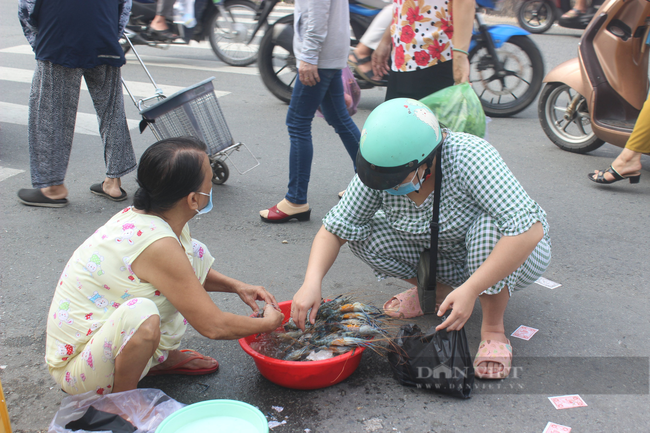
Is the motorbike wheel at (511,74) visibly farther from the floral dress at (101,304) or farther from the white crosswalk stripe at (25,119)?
the floral dress at (101,304)

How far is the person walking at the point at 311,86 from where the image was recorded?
3.17 meters

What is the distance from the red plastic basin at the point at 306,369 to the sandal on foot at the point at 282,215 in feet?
4.94

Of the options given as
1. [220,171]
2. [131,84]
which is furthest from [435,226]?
[131,84]

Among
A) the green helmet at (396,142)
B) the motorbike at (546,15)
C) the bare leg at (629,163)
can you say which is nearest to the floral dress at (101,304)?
the green helmet at (396,142)

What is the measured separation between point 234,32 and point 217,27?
301mm

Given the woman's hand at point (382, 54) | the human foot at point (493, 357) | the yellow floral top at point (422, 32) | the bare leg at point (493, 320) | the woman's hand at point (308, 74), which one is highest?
the yellow floral top at point (422, 32)

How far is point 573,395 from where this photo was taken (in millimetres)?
2078

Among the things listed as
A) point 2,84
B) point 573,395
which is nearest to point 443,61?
point 573,395

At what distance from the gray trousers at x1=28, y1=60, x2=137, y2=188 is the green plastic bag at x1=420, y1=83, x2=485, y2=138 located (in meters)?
2.17

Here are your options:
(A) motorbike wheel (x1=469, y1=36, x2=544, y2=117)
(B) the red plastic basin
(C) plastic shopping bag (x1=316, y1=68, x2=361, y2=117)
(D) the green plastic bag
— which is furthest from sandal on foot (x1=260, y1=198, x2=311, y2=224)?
(A) motorbike wheel (x1=469, y1=36, x2=544, y2=117)

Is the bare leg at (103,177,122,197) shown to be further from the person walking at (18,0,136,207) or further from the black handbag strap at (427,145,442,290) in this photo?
the black handbag strap at (427,145,442,290)

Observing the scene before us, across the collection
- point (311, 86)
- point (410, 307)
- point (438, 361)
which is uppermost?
point (311, 86)

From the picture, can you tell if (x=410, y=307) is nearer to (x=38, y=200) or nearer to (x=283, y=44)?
(x=38, y=200)

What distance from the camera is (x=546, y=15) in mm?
10719
